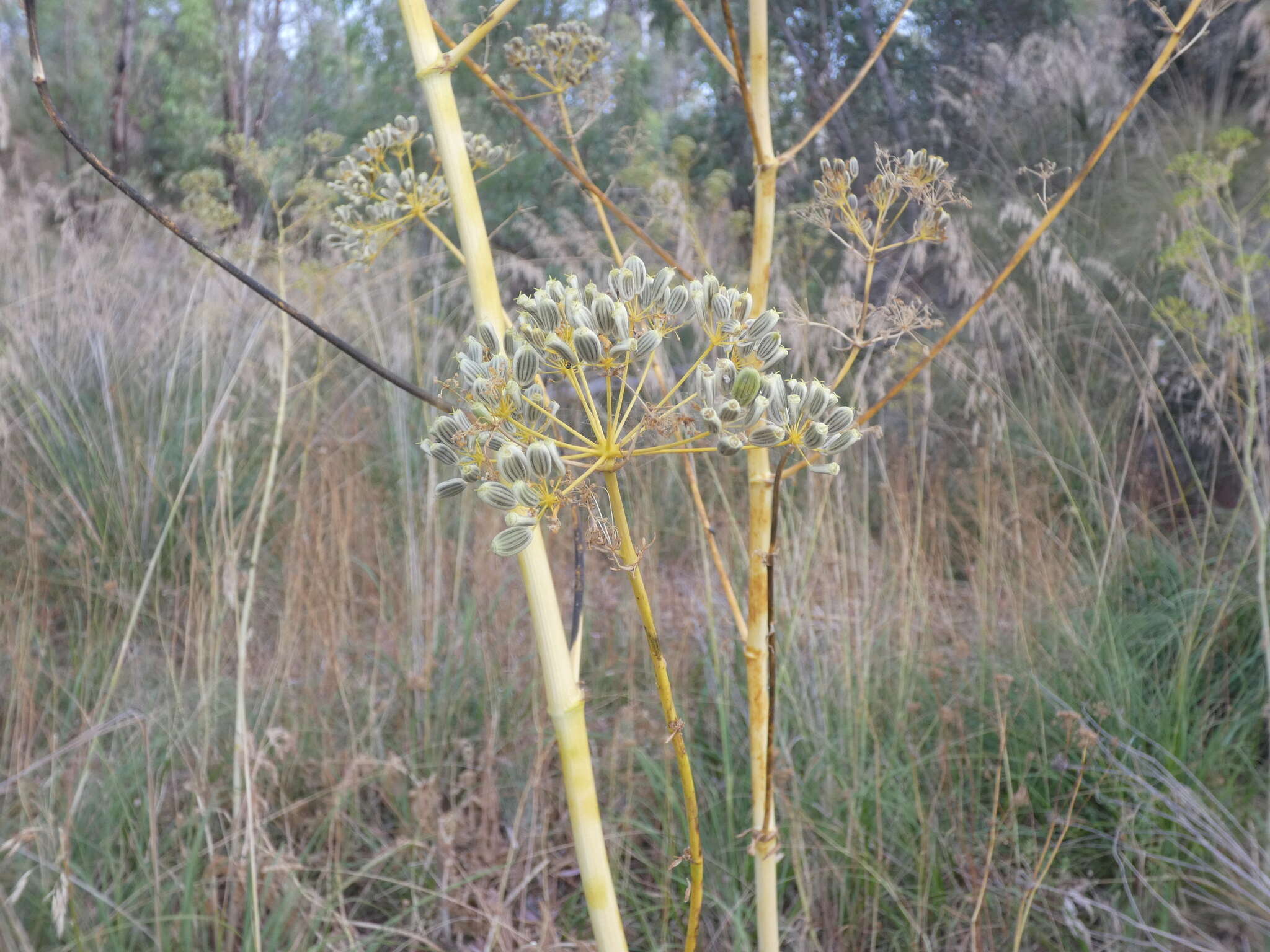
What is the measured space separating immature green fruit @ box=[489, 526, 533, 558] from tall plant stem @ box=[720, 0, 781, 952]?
328 mm

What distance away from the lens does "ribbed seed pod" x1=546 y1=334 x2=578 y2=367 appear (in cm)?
72

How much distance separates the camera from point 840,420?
82 centimetres

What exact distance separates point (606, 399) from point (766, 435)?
0.13 m

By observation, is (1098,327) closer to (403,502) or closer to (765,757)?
(403,502)

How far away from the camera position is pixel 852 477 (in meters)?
3.79

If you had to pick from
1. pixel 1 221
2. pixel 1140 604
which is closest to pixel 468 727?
pixel 1140 604

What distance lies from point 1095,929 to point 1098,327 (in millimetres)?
3988

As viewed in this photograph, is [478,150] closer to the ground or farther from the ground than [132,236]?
closer to the ground

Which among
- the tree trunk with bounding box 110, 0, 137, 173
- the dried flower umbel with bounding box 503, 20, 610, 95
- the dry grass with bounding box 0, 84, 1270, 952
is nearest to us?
the dried flower umbel with bounding box 503, 20, 610, 95

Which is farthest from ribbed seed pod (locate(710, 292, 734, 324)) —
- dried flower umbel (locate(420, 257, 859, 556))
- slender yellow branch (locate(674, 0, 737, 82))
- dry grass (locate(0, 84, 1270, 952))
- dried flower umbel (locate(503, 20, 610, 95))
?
dry grass (locate(0, 84, 1270, 952))

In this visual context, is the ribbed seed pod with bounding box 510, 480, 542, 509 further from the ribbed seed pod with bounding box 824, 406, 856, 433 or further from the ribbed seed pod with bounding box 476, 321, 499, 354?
the ribbed seed pod with bounding box 824, 406, 856, 433

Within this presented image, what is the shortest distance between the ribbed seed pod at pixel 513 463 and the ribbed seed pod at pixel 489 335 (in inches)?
4.0

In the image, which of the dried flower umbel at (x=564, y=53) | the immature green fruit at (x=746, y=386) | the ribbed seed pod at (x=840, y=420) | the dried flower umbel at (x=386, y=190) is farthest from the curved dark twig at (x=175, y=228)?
the dried flower umbel at (x=564, y=53)

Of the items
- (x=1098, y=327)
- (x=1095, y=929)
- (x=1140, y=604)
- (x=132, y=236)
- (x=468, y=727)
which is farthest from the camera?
(x=132, y=236)
